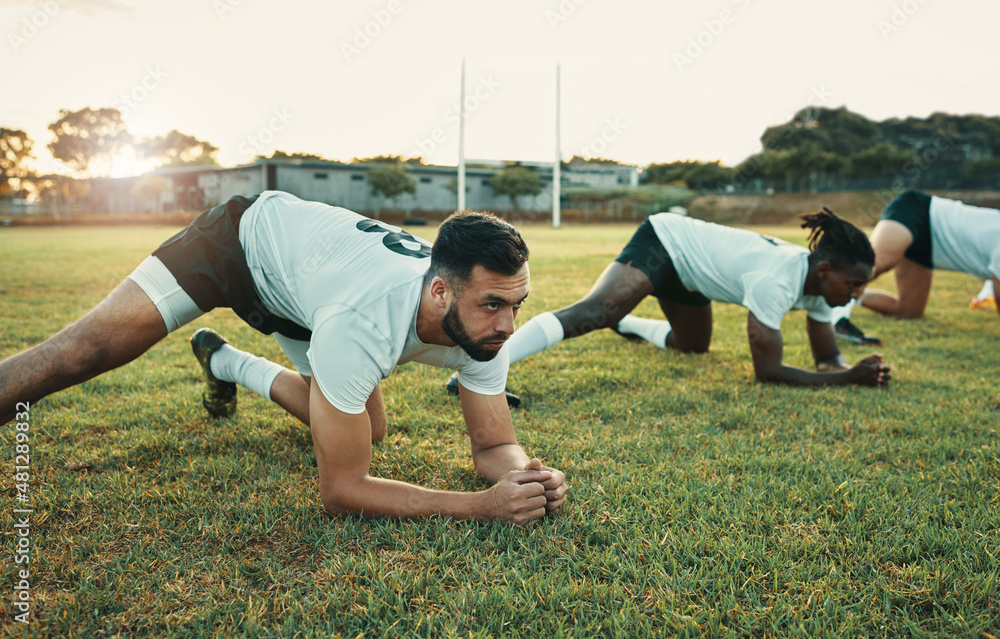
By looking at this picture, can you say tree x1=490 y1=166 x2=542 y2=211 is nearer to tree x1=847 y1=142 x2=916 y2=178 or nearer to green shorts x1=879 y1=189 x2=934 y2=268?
tree x1=847 y1=142 x2=916 y2=178

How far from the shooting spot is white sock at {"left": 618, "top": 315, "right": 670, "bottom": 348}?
526 cm

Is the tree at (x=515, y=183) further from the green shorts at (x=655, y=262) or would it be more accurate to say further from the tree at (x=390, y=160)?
the green shorts at (x=655, y=262)

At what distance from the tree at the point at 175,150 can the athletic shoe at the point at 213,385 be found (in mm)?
74118

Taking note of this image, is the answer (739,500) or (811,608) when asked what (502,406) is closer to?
(739,500)

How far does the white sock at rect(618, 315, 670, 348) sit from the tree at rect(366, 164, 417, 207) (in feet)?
141

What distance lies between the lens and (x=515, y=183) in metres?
51.5

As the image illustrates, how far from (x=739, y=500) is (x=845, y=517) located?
1.19 ft

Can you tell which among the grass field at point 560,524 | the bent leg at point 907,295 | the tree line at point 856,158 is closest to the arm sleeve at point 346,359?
the grass field at point 560,524

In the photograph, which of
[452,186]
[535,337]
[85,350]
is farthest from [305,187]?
[85,350]

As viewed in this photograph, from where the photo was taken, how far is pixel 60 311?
22.4ft

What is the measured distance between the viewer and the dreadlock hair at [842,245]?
3.83 meters

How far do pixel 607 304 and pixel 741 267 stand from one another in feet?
2.90

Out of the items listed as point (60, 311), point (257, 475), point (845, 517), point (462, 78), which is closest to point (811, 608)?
point (845, 517)

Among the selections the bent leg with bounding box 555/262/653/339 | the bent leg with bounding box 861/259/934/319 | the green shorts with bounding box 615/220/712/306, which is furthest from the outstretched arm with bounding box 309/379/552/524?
the bent leg with bounding box 861/259/934/319
